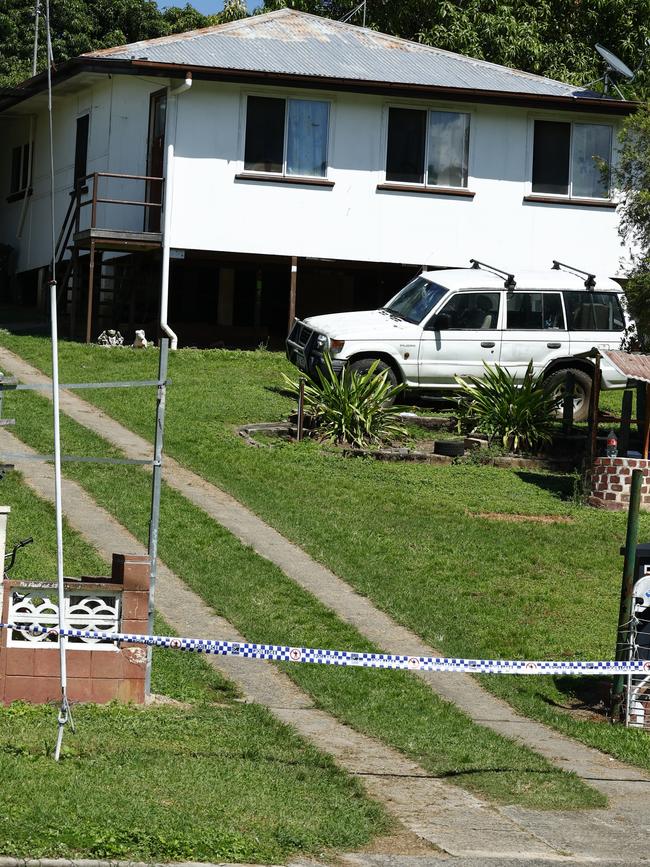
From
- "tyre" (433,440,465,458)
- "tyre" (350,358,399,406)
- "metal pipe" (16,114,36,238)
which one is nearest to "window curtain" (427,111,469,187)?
"tyre" (350,358,399,406)

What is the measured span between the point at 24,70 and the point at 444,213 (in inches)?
749

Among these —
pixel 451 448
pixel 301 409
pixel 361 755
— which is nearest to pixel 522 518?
pixel 451 448

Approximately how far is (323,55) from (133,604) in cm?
1967

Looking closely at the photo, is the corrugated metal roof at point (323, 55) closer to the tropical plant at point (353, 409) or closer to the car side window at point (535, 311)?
the car side window at point (535, 311)

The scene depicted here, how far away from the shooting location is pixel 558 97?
1021 inches

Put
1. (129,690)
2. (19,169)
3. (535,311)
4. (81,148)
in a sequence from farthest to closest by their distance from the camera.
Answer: (19,169) → (81,148) → (535,311) → (129,690)

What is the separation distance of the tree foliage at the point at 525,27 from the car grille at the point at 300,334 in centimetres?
1594

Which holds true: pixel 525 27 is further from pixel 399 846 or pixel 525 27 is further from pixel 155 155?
pixel 399 846

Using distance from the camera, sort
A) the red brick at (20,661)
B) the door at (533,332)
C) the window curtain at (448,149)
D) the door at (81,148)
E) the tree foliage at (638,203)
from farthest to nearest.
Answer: the door at (81,148), the window curtain at (448,149), the door at (533,332), the tree foliage at (638,203), the red brick at (20,661)

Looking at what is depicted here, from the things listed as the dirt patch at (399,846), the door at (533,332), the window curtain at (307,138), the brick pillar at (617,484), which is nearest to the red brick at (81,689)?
the dirt patch at (399,846)

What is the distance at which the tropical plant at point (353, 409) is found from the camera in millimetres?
18750

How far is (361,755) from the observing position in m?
8.75

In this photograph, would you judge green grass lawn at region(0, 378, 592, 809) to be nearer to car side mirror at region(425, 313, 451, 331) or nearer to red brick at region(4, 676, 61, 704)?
red brick at region(4, 676, 61, 704)

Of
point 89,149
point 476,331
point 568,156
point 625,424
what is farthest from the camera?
point 89,149
